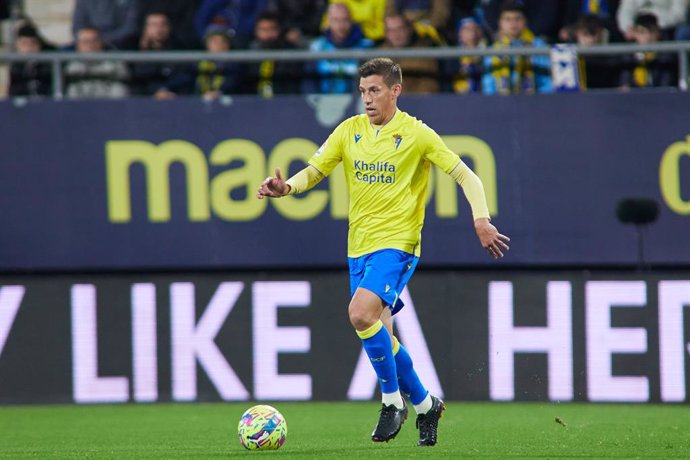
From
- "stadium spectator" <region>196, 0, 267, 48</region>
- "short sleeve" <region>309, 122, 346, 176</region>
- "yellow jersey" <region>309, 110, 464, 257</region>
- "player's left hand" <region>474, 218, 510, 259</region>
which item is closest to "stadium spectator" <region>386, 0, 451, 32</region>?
"stadium spectator" <region>196, 0, 267, 48</region>

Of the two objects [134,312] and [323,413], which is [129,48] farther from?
[323,413]

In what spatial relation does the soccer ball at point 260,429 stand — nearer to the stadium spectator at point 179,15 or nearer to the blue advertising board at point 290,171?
the blue advertising board at point 290,171

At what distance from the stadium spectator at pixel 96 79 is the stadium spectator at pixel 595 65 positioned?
13.3 ft

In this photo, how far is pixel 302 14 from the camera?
41.4ft

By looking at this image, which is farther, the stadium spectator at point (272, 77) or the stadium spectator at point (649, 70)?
the stadium spectator at point (272, 77)

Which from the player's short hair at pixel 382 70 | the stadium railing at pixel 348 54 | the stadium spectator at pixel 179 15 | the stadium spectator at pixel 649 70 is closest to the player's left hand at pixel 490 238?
the player's short hair at pixel 382 70

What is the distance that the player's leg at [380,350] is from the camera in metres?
7.33

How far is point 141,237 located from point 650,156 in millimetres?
4478

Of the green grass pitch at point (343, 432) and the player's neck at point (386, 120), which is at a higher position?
the player's neck at point (386, 120)

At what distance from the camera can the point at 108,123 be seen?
11.3m

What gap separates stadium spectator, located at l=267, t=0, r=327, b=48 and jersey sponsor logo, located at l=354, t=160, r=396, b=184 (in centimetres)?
499

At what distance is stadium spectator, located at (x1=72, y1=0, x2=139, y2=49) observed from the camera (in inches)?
492

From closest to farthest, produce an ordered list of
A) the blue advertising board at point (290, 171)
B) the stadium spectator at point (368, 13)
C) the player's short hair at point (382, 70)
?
1. the player's short hair at point (382, 70)
2. the blue advertising board at point (290, 171)
3. the stadium spectator at point (368, 13)

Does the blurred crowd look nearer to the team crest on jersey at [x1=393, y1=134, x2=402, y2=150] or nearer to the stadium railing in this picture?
the stadium railing
